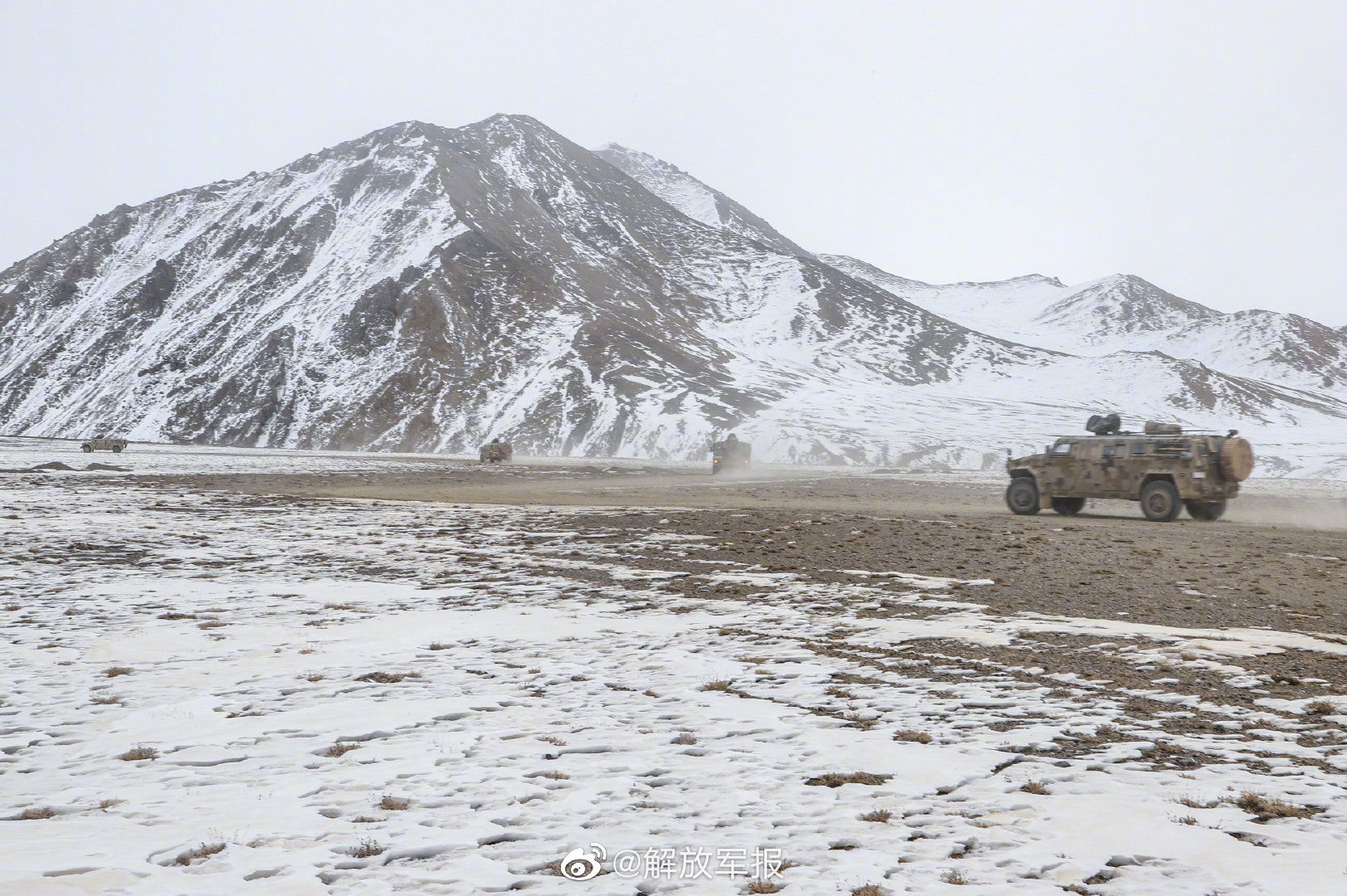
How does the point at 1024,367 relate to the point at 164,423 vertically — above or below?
above

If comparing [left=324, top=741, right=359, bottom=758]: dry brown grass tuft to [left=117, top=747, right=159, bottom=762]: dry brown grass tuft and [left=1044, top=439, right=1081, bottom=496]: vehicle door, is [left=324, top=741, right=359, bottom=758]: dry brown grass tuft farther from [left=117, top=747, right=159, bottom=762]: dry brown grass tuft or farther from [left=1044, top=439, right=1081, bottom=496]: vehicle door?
[left=1044, top=439, right=1081, bottom=496]: vehicle door

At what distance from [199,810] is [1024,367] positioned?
151997mm

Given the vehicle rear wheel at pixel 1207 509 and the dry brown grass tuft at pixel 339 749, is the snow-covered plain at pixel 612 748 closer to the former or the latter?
the dry brown grass tuft at pixel 339 749

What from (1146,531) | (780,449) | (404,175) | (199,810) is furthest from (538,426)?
(199,810)

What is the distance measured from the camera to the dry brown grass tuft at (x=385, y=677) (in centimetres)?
878

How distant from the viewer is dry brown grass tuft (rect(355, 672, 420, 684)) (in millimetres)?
8781

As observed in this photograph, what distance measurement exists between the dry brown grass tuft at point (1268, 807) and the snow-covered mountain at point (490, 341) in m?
82.5

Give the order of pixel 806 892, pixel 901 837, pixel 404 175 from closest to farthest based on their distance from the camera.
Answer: pixel 806 892 → pixel 901 837 → pixel 404 175

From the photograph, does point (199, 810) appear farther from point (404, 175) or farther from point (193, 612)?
point (404, 175)

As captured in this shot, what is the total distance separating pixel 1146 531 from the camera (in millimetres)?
21750

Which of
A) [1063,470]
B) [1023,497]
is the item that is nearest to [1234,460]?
[1063,470]

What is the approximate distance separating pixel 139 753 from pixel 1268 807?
7.54m

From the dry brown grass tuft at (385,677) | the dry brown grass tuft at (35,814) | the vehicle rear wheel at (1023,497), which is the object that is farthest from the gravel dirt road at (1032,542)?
the dry brown grass tuft at (35,814)

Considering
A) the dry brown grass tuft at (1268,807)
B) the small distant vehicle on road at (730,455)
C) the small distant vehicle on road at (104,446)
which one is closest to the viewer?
the dry brown grass tuft at (1268,807)
